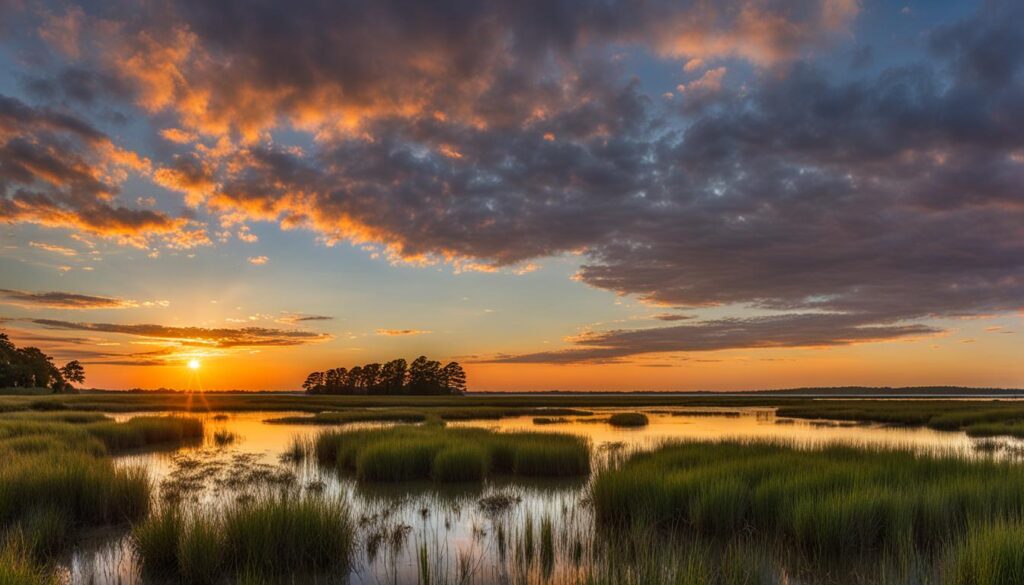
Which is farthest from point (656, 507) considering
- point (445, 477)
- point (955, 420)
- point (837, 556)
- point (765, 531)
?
point (955, 420)

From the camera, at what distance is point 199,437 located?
105 ft

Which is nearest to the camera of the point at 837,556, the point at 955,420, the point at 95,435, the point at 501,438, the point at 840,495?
the point at 837,556

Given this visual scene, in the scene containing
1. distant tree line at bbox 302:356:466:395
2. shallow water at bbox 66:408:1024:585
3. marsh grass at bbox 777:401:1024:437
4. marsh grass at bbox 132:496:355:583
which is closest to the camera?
marsh grass at bbox 132:496:355:583

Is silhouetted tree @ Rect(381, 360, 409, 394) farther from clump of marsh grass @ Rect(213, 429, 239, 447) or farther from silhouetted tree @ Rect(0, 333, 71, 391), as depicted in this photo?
clump of marsh grass @ Rect(213, 429, 239, 447)

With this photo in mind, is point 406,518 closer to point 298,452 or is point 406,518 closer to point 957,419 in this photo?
point 298,452

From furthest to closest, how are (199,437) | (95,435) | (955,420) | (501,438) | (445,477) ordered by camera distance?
1. (955,420)
2. (199,437)
3. (95,435)
4. (501,438)
5. (445,477)

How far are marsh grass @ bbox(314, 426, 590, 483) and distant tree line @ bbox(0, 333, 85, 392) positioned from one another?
104660mm

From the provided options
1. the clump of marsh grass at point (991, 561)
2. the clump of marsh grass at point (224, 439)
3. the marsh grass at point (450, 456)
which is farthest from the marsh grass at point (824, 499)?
the clump of marsh grass at point (224, 439)

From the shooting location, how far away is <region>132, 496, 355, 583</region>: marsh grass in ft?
28.7

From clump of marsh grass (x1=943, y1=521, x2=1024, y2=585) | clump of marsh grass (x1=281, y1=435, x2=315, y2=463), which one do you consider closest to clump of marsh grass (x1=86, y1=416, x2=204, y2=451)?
clump of marsh grass (x1=281, y1=435, x2=315, y2=463)

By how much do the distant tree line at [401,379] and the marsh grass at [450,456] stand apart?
10660cm

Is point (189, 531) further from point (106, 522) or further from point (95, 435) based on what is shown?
point (95, 435)

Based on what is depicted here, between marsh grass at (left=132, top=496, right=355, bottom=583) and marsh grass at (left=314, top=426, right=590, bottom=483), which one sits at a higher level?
marsh grass at (left=132, top=496, right=355, bottom=583)

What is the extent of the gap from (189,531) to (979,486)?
14.4 m
